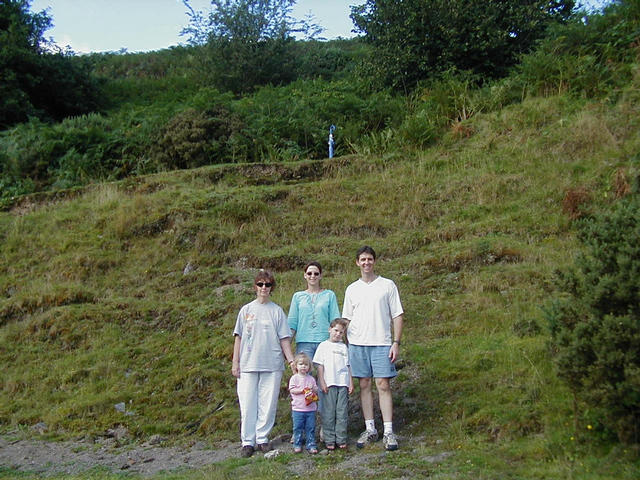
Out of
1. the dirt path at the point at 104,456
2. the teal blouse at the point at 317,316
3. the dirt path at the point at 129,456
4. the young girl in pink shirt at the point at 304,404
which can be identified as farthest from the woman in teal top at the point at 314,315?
the dirt path at the point at 104,456

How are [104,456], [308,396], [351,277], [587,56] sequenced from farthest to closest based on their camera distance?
1. [587,56]
2. [351,277]
3. [104,456]
4. [308,396]

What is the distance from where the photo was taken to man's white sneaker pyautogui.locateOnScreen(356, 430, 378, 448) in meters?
6.80

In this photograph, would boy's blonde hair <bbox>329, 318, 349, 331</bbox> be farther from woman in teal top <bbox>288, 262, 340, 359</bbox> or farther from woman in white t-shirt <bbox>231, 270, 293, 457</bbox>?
woman in white t-shirt <bbox>231, 270, 293, 457</bbox>

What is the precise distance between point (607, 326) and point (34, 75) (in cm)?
1907

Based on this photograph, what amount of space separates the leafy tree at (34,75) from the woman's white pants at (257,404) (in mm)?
14632

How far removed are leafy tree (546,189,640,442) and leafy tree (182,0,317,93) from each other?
17.5m

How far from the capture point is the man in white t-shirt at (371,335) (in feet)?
22.6

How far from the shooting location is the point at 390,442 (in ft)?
21.6

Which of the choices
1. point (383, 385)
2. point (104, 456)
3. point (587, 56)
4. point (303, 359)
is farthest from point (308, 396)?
point (587, 56)

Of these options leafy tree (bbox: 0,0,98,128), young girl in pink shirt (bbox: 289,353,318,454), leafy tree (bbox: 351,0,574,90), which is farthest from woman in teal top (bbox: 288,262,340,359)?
leafy tree (bbox: 0,0,98,128)

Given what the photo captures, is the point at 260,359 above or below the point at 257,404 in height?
above

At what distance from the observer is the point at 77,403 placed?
8953mm

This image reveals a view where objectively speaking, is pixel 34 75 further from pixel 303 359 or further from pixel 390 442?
pixel 390 442

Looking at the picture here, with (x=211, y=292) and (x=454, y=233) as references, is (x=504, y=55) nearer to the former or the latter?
(x=454, y=233)
